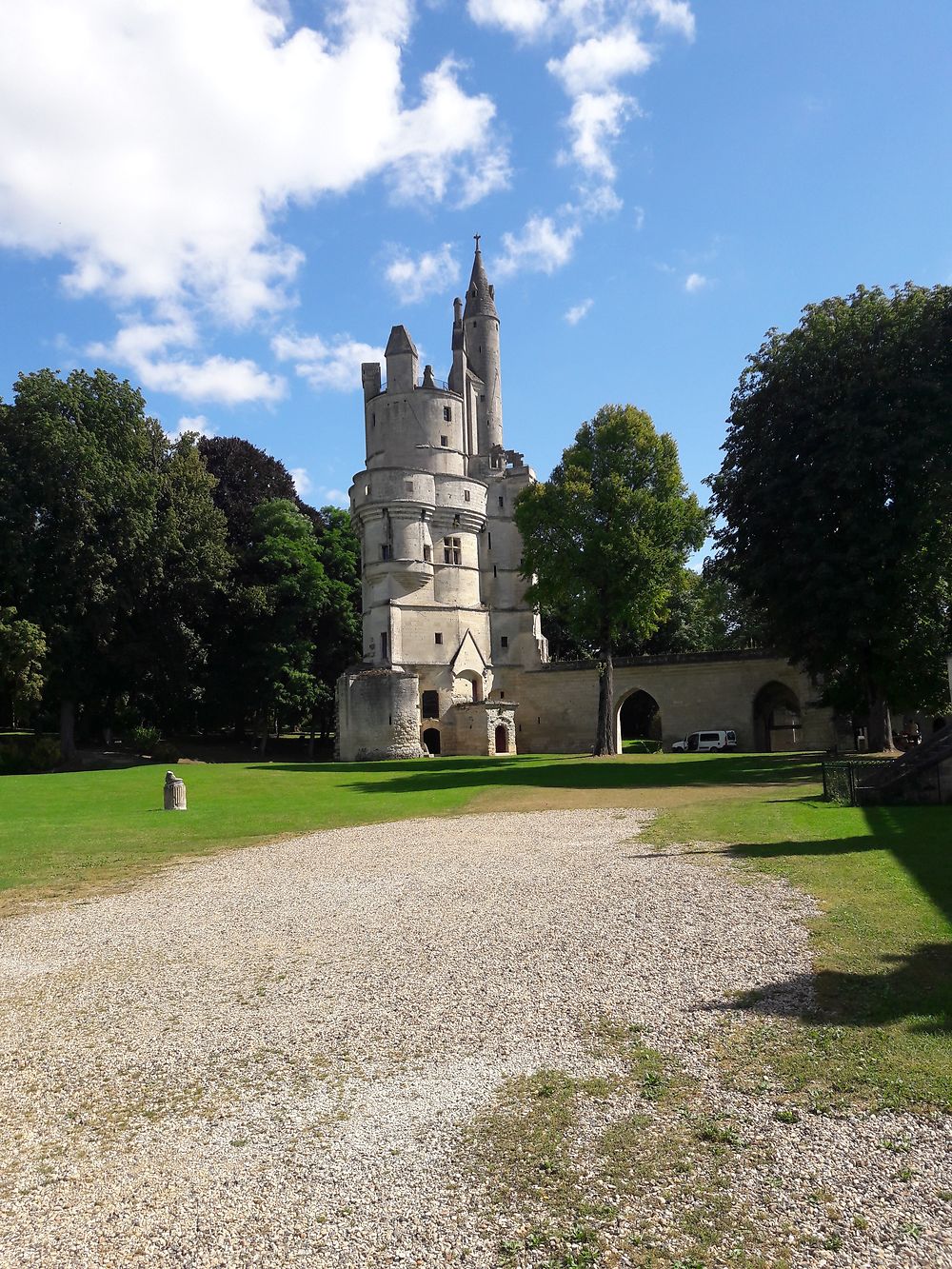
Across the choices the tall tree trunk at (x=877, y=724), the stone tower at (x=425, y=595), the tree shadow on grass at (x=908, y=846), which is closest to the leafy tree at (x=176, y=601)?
the stone tower at (x=425, y=595)

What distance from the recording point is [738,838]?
14.5 m

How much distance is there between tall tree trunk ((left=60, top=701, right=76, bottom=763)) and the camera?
1635 inches

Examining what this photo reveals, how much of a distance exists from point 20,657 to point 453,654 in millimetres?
20368

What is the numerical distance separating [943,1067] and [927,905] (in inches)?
167

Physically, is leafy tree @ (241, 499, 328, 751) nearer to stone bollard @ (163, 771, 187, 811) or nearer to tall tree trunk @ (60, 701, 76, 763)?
tall tree trunk @ (60, 701, 76, 763)

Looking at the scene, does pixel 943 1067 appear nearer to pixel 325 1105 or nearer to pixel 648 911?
pixel 325 1105

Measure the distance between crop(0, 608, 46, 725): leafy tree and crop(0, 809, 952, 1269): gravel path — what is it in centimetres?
2859

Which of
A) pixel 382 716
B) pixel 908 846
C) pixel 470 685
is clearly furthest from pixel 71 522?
pixel 908 846

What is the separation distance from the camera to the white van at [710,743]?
44656mm

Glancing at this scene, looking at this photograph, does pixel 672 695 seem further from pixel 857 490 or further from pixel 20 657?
pixel 20 657

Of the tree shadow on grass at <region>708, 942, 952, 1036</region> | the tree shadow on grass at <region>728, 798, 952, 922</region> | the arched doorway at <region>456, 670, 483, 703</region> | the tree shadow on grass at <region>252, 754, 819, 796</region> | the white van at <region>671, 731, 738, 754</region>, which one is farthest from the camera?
the arched doorway at <region>456, 670, 483, 703</region>

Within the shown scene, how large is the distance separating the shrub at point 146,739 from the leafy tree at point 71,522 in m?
3.01

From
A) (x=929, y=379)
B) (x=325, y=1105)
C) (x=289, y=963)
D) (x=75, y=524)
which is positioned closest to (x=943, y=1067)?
(x=325, y=1105)

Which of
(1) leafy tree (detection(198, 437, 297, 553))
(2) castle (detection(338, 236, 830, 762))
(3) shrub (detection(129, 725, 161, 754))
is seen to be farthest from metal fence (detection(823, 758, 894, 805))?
(1) leafy tree (detection(198, 437, 297, 553))
